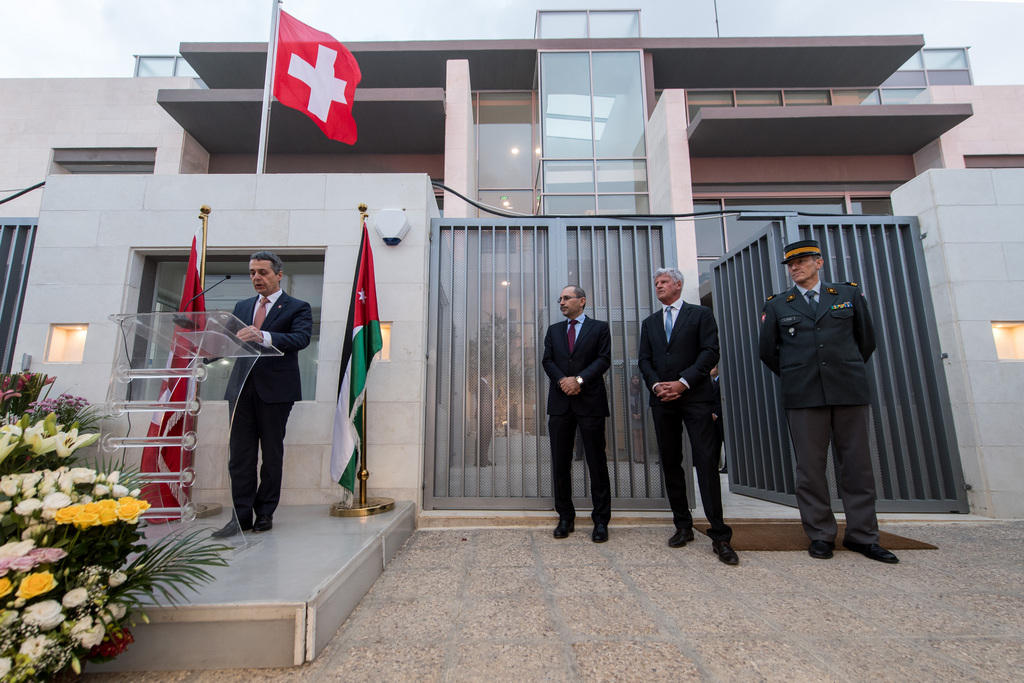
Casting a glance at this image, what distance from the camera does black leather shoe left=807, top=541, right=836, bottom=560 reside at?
2432 millimetres

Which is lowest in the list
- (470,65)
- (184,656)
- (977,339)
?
(184,656)

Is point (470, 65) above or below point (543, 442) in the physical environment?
above

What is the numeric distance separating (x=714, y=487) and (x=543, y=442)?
1340 millimetres

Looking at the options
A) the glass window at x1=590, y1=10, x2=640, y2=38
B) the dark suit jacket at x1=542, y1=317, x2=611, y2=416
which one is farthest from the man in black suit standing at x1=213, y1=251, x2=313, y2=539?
the glass window at x1=590, y1=10, x2=640, y2=38

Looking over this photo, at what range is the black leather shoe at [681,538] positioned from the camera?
2637 mm

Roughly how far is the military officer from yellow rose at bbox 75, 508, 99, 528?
3191mm

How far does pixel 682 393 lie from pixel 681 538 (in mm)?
882

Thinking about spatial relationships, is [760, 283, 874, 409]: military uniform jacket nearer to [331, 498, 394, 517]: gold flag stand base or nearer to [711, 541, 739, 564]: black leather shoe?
[711, 541, 739, 564]: black leather shoe

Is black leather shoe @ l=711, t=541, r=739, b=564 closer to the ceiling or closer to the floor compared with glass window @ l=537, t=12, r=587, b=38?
closer to the floor

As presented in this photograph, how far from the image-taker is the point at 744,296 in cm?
425

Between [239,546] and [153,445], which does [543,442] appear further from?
[153,445]

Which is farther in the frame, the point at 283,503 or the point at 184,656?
the point at 283,503

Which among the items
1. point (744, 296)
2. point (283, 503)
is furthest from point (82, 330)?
point (744, 296)

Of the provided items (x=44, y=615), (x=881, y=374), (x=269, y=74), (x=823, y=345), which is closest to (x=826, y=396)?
(x=823, y=345)
